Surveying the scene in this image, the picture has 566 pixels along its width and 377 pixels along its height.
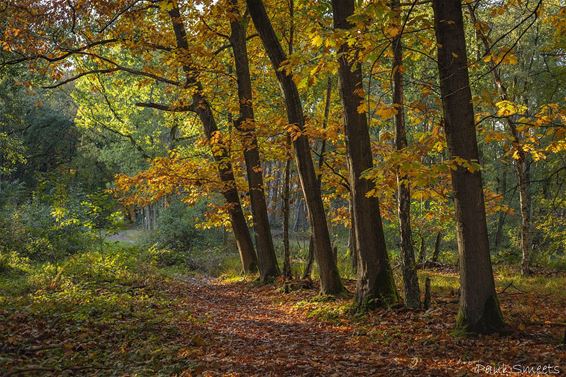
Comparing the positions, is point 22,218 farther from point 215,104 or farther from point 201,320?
point 201,320

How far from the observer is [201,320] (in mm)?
8234

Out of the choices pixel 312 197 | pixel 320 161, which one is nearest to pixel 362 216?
pixel 312 197

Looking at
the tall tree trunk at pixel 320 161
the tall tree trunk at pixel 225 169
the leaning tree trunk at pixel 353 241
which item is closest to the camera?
the leaning tree trunk at pixel 353 241

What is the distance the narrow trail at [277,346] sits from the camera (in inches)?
201

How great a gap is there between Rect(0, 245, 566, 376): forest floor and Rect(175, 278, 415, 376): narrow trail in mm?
17

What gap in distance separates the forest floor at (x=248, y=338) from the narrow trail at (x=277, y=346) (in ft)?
0.06

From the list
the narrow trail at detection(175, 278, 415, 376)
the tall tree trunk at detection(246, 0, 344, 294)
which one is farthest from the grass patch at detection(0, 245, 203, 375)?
the tall tree trunk at detection(246, 0, 344, 294)

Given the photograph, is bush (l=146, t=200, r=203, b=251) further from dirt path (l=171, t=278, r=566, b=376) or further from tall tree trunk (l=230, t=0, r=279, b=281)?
dirt path (l=171, t=278, r=566, b=376)

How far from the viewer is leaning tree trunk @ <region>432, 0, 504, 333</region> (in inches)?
224

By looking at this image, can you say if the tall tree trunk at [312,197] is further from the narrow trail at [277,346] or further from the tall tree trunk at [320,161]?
Answer: the tall tree trunk at [320,161]

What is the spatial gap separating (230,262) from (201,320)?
499 inches

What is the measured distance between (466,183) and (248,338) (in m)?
4.05

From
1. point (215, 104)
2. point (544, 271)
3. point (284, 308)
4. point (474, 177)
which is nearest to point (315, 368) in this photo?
point (474, 177)

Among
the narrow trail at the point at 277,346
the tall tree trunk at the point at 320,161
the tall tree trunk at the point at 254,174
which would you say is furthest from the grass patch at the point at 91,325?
the tall tree trunk at the point at 320,161
